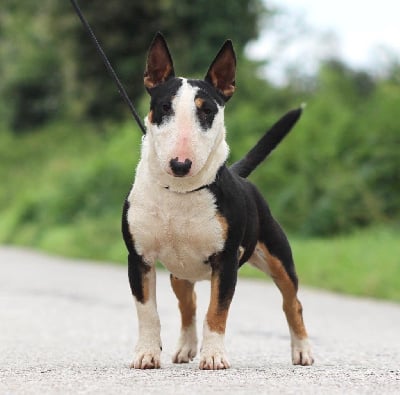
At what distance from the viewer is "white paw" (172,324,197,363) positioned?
20.2 ft

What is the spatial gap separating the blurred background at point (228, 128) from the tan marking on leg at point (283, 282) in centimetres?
605

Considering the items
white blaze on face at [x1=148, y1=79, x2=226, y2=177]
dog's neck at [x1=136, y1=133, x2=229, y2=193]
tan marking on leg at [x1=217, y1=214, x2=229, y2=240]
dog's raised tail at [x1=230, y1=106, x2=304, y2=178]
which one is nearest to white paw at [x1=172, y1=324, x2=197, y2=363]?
dog's raised tail at [x1=230, y1=106, x2=304, y2=178]

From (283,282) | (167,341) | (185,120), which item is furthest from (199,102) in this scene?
(167,341)

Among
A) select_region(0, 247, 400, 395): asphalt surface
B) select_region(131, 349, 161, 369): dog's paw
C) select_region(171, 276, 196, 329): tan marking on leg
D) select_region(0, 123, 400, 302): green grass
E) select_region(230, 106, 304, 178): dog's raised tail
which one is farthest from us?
select_region(0, 123, 400, 302): green grass

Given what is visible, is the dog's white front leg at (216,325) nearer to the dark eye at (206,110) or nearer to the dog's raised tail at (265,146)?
the dark eye at (206,110)

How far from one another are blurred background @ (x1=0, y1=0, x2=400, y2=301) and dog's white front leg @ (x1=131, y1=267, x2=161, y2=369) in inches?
277

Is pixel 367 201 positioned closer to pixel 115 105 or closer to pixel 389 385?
pixel 389 385

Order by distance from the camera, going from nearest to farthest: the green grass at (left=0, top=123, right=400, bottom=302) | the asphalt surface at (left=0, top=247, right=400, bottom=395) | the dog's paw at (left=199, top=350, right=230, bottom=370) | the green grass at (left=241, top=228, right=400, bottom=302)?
the asphalt surface at (left=0, top=247, right=400, bottom=395)
the dog's paw at (left=199, top=350, right=230, bottom=370)
the green grass at (left=241, top=228, right=400, bottom=302)
the green grass at (left=0, top=123, right=400, bottom=302)

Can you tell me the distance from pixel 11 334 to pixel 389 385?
4.00m

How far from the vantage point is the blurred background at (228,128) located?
16141 millimetres

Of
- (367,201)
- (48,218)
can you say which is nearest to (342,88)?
(367,201)

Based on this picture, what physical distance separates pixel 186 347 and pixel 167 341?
71.1 inches

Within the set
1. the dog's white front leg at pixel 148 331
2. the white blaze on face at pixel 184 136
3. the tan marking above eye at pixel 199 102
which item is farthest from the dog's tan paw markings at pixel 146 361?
the tan marking above eye at pixel 199 102

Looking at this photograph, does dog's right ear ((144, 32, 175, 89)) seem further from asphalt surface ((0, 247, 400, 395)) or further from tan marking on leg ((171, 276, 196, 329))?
asphalt surface ((0, 247, 400, 395))
